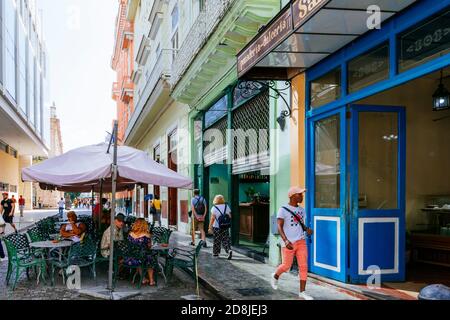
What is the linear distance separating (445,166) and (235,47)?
5.35 meters

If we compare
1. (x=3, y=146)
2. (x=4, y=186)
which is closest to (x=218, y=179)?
(x=4, y=186)

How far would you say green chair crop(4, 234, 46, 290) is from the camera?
8.38 metres

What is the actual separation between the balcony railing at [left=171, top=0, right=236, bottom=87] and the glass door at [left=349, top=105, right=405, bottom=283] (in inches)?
162

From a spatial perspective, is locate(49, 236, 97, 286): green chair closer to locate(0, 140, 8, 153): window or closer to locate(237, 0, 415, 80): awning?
locate(237, 0, 415, 80): awning

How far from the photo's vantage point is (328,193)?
8656 millimetres

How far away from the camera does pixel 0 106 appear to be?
26391 millimetres

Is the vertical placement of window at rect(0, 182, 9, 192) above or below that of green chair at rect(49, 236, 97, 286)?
above

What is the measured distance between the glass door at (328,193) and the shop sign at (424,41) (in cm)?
160

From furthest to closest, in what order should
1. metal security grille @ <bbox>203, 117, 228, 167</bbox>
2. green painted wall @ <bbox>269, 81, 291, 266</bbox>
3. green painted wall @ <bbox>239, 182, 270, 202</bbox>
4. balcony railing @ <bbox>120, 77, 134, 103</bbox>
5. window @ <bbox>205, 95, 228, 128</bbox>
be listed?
balcony railing @ <bbox>120, 77, 134, 103</bbox> → green painted wall @ <bbox>239, 182, 270, 202</bbox> → metal security grille @ <bbox>203, 117, 228, 167</bbox> → window @ <bbox>205, 95, 228, 128</bbox> → green painted wall @ <bbox>269, 81, 291, 266</bbox>

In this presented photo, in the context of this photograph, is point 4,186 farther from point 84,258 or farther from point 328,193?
point 328,193

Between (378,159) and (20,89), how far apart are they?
109ft

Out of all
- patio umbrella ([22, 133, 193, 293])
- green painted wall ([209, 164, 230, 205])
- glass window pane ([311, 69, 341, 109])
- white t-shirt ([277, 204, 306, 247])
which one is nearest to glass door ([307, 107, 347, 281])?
glass window pane ([311, 69, 341, 109])

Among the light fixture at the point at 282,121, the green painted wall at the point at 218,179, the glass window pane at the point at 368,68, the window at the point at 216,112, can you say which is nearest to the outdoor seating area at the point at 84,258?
the light fixture at the point at 282,121
